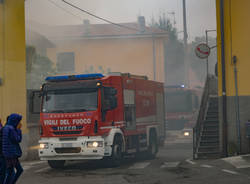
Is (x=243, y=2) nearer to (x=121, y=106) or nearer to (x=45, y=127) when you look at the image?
(x=121, y=106)

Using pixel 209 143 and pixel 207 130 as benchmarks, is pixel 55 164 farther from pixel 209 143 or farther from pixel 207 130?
pixel 207 130

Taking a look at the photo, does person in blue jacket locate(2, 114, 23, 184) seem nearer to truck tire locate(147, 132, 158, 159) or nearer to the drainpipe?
the drainpipe

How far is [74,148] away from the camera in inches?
543

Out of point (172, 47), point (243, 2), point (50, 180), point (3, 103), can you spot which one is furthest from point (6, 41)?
point (172, 47)

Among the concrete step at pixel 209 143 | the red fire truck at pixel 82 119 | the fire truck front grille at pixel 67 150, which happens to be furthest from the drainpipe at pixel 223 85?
the fire truck front grille at pixel 67 150

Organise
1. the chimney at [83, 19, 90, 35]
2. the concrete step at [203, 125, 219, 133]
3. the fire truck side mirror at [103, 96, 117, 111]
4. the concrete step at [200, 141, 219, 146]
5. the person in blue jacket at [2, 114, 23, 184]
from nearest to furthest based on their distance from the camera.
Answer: the person in blue jacket at [2, 114, 23, 184] → the fire truck side mirror at [103, 96, 117, 111] → the concrete step at [200, 141, 219, 146] → the concrete step at [203, 125, 219, 133] → the chimney at [83, 19, 90, 35]

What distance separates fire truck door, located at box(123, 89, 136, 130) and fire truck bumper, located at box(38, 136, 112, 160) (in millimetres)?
2034

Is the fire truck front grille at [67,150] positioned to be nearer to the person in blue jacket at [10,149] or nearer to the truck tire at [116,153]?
the truck tire at [116,153]

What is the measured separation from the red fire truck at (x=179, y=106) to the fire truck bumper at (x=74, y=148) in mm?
13459

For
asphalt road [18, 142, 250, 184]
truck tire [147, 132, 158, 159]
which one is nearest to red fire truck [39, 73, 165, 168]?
asphalt road [18, 142, 250, 184]

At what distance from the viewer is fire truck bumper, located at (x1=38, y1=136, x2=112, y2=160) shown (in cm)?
1367

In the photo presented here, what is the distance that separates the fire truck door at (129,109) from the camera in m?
15.8

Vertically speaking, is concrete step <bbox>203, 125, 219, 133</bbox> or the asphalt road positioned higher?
concrete step <bbox>203, 125, 219, 133</bbox>

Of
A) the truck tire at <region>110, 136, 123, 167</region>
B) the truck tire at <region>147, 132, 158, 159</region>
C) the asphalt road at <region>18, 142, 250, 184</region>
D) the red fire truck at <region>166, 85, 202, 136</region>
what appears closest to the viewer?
the asphalt road at <region>18, 142, 250, 184</region>
